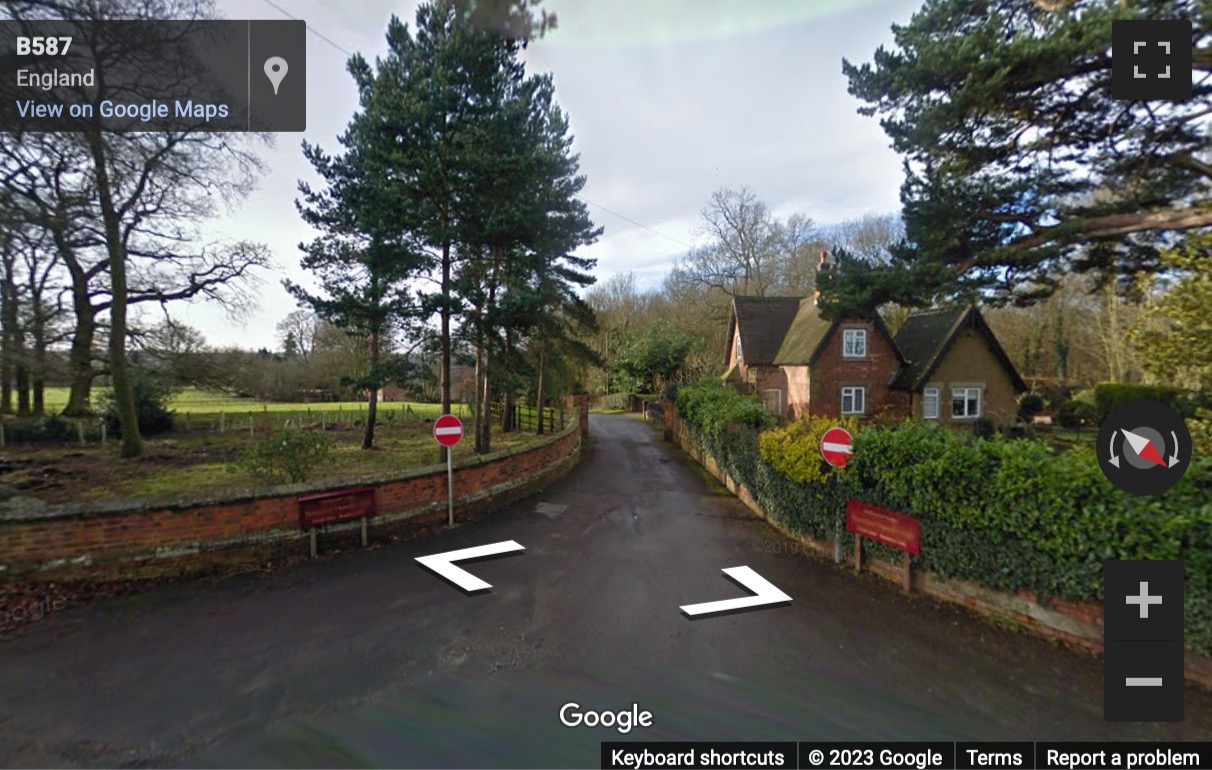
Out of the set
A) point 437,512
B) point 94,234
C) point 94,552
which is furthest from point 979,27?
point 94,234

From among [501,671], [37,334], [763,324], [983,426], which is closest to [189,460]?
[37,334]

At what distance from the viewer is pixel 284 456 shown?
290 inches

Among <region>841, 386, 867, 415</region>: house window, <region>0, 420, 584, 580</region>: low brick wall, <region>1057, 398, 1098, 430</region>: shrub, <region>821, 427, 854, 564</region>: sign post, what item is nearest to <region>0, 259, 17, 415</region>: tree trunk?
<region>0, 420, 584, 580</region>: low brick wall

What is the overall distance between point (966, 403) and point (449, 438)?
23.5 meters

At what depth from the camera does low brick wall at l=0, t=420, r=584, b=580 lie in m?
5.05

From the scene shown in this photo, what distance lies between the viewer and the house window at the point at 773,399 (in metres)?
22.1

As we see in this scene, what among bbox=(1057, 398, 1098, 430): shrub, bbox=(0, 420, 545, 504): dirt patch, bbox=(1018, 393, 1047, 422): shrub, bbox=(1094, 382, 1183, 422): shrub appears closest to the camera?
bbox=(0, 420, 545, 504): dirt patch

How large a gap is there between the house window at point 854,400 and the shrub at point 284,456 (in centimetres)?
2073

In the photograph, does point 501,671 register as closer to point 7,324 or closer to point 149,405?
point 7,324

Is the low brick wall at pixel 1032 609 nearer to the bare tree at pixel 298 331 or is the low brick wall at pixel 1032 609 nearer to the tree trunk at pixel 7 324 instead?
the tree trunk at pixel 7 324

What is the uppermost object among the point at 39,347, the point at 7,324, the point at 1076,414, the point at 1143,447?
the point at 7,324

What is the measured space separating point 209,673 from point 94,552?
3143 mm

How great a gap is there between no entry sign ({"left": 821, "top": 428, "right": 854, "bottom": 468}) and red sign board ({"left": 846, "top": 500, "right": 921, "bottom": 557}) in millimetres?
643

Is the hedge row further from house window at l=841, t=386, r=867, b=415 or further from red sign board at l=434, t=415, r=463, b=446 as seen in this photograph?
house window at l=841, t=386, r=867, b=415
